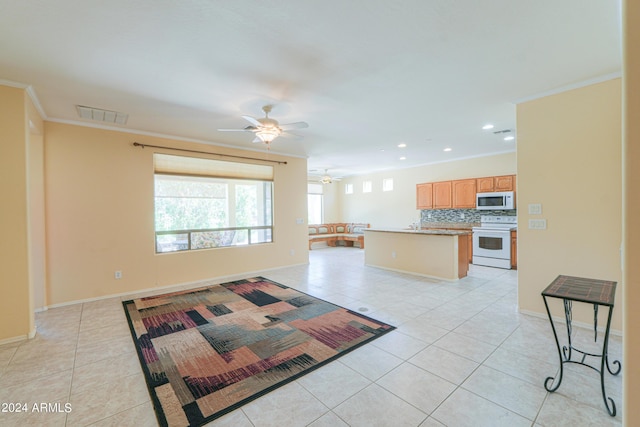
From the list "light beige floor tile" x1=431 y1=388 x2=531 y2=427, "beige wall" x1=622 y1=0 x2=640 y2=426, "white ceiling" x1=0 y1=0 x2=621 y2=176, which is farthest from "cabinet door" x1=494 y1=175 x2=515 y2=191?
"beige wall" x1=622 y1=0 x2=640 y2=426

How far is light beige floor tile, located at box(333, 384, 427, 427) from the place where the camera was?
1721mm

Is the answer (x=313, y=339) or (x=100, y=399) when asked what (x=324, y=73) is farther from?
(x=100, y=399)

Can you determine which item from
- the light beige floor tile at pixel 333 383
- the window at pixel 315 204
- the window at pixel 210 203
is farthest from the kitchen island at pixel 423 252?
the window at pixel 315 204

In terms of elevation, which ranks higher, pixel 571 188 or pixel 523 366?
pixel 571 188

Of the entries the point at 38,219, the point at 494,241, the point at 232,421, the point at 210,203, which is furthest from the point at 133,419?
the point at 494,241

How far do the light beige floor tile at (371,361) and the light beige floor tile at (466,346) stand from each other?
57cm

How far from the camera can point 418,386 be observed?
205 cm

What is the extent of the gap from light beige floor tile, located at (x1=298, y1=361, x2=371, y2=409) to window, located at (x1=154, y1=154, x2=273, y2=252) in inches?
153

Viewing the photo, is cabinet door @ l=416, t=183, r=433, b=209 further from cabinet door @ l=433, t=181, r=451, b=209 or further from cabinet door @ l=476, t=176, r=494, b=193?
cabinet door @ l=476, t=176, r=494, b=193

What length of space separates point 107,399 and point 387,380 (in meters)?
2.11

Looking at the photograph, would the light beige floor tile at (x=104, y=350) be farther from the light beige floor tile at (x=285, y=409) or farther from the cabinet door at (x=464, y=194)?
the cabinet door at (x=464, y=194)

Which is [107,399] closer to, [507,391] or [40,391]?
[40,391]

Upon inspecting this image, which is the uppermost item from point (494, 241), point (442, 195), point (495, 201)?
point (442, 195)

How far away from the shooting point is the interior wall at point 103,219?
12.9 ft
